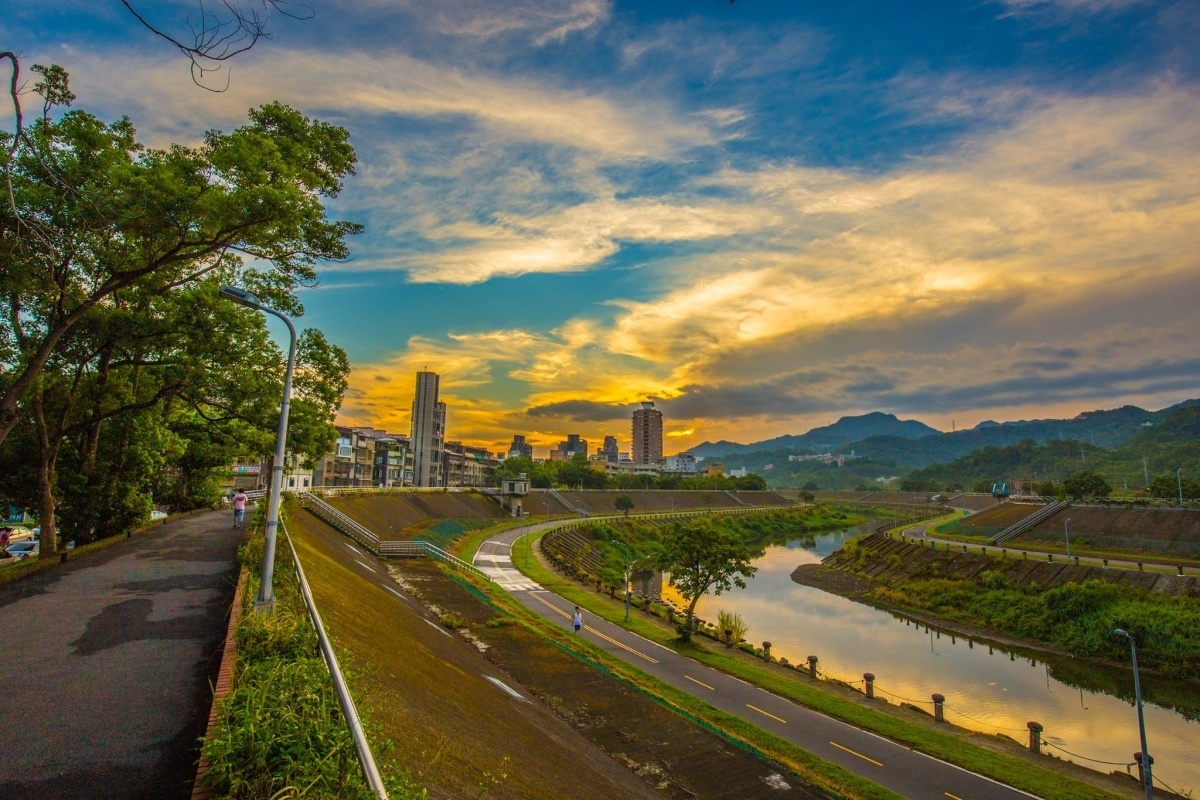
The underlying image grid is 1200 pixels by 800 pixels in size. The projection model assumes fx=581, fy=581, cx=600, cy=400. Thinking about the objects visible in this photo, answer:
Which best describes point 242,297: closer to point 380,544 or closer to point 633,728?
point 633,728

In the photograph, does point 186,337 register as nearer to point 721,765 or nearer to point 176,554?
point 176,554

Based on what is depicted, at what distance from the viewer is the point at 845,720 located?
23500 mm

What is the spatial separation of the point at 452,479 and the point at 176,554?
131458 millimetres

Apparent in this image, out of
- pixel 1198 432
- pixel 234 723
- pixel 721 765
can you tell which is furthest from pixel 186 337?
pixel 1198 432

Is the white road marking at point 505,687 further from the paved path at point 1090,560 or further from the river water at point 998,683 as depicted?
the paved path at point 1090,560

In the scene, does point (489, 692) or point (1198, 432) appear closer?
point (489, 692)

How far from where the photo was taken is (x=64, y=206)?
52.6ft

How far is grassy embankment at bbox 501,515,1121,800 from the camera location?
18.7 m

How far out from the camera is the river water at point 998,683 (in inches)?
1064

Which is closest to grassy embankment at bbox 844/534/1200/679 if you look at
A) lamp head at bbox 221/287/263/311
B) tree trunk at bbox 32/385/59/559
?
lamp head at bbox 221/287/263/311

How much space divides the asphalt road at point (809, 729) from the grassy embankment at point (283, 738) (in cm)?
1772

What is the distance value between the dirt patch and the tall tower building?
92116mm

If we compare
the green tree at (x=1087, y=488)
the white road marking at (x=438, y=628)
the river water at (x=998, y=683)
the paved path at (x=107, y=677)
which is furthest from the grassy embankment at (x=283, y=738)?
the green tree at (x=1087, y=488)

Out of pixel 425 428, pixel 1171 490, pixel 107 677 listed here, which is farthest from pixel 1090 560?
pixel 425 428
